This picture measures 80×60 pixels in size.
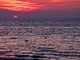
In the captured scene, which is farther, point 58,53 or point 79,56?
point 58,53

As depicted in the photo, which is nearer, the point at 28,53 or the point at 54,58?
the point at 54,58

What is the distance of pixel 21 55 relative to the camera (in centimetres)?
4631

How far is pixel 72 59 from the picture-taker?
42.3m

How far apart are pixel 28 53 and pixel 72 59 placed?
9.56 m

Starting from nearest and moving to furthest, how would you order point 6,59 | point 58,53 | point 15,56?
point 6,59
point 15,56
point 58,53

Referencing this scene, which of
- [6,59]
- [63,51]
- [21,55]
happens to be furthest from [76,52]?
[6,59]

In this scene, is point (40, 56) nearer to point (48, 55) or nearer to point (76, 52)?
point (48, 55)

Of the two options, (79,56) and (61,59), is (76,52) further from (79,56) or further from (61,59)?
(61,59)

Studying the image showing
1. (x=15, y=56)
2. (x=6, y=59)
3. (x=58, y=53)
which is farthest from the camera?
(x=58, y=53)

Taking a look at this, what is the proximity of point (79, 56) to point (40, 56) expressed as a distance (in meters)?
6.64

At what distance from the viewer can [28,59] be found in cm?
4247

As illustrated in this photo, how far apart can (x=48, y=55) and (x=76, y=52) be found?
6.49 m

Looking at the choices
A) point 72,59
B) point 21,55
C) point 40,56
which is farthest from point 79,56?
point 21,55

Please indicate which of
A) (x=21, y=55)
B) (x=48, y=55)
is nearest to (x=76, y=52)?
(x=48, y=55)
